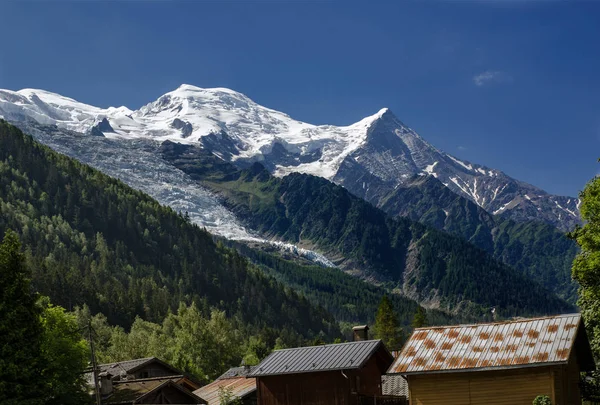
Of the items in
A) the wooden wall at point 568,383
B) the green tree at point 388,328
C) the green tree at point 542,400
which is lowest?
the green tree at point 542,400

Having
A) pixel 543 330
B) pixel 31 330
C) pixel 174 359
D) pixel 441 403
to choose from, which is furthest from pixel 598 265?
pixel 174 359

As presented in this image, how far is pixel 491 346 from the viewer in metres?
55.4

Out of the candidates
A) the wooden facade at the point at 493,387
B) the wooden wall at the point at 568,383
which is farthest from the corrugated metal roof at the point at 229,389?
the wooden wall at the point at 568,383

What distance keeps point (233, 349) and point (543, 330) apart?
103 m

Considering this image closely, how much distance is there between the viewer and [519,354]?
53.5 meters

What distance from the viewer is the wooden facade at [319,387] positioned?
2707 inches

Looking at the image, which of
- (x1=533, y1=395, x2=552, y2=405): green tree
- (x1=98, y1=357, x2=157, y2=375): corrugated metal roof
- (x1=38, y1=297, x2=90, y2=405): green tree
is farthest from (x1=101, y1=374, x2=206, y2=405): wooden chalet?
(x1=533, y1=395, x2=552, y2=405): green tree

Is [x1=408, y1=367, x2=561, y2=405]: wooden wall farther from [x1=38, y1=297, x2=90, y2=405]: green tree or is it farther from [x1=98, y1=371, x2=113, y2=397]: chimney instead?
[x1=98, y1=371, x2=113, y2=397]: chimney

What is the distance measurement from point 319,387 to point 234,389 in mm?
19937

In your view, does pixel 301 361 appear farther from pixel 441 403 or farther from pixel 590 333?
pixel 590 333

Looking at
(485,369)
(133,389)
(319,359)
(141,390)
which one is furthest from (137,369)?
(485,369)

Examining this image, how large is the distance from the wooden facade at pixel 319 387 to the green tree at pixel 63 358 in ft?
52.4

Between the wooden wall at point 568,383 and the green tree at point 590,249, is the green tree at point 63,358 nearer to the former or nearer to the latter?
the wooden wall at point 568,383

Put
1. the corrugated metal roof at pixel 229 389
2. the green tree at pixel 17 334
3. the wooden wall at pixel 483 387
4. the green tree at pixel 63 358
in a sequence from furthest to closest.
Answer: the corrugated metal roof at pixel 229 389 < the green tree at pixel 63 358 < the green tree at pixel 17 334 < the wooden wall at pixel 483 387
